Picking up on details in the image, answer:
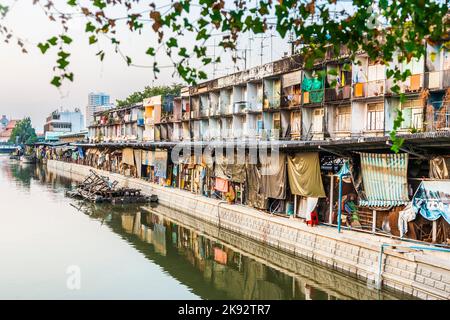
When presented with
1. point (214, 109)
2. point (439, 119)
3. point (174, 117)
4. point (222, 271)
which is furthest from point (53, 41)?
point (174, 117)

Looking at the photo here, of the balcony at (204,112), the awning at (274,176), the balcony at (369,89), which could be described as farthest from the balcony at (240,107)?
the balcony at (369,89)

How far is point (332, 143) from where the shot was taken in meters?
15.7

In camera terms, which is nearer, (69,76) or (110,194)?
(69,76)

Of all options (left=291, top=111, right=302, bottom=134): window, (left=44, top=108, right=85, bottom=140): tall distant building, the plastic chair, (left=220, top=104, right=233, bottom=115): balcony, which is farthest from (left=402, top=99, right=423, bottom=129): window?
(left=44, top=108, right=85, bottom=140): tall distant building

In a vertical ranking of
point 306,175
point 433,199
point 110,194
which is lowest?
point 110,194

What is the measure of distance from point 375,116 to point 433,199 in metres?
→ 7.37

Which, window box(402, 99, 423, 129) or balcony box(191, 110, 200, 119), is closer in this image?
window box(402, 99, 423, 129)

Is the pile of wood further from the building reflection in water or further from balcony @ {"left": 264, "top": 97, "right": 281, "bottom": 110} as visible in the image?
balcony @ {"left": 264, "top": 97, "right": 281, "bottom": 110}

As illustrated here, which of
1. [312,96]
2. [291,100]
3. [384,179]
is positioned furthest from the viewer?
[291,100]

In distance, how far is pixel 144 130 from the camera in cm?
4812

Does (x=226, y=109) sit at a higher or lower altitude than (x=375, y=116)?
higher

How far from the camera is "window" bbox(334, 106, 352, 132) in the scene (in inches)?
843

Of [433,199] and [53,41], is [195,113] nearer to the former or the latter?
[433,199]

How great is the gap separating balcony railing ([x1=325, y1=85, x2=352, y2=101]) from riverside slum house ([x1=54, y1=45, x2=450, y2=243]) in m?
0.05
